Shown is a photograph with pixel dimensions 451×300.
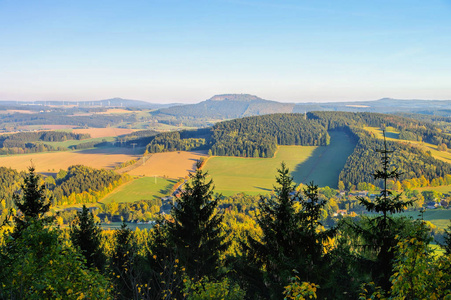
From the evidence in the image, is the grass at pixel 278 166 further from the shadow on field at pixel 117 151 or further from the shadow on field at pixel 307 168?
the shadow on field at pixel 117 151

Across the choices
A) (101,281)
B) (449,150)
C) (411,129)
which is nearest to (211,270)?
(101,281)

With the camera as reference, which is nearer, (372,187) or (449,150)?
(372,187)

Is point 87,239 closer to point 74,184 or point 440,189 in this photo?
point 74,184

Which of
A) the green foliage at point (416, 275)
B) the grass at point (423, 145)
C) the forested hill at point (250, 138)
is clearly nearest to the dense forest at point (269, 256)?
the green foliage at point (416, 275)

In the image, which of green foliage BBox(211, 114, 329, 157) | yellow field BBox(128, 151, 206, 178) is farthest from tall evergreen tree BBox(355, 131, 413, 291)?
green foliage BBox(211, 114, 329, 157)

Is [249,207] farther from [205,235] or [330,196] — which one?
[205,235]

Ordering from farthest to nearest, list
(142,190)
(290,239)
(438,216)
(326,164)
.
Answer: (326,164) < (142,190) < (438,216) < (290,239)

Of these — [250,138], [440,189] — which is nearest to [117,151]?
[250,138]
